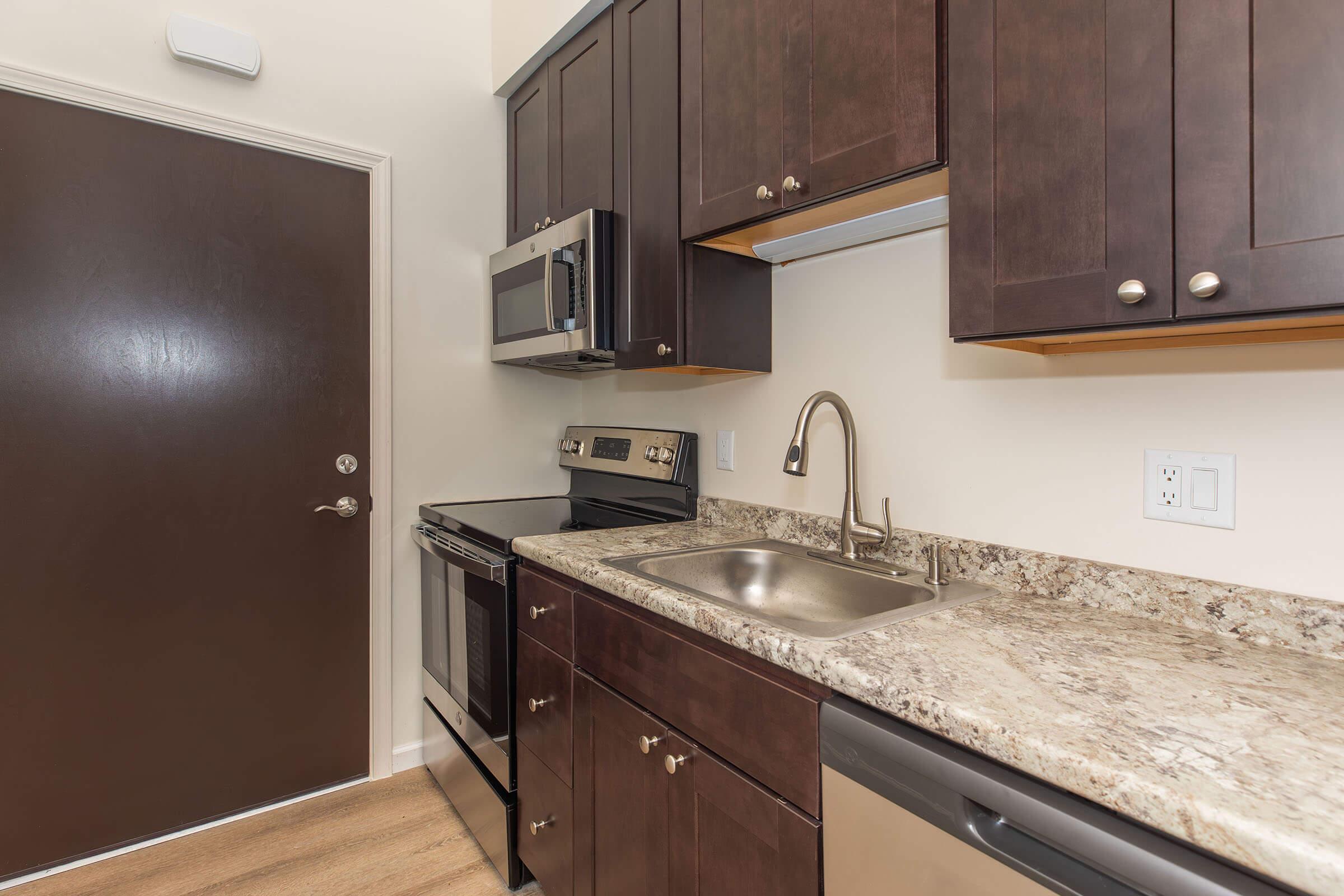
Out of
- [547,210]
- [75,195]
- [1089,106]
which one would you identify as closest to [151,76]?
[75,195]

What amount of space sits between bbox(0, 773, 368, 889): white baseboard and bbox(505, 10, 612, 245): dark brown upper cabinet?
76.4 inches

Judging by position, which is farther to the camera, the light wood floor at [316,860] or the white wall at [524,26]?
the white wall at [524,26]

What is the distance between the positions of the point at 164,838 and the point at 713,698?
1889 mm

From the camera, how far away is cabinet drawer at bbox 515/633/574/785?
4.83ft

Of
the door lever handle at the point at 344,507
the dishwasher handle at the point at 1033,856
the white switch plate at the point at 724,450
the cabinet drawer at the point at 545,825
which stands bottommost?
the cabinet drawer at the point at 545,825

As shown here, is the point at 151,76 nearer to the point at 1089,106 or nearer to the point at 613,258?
the point at 613,258

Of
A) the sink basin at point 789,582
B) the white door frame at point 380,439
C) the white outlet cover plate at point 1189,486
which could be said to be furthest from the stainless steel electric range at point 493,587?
the white outlet cover plate at point 1189,486

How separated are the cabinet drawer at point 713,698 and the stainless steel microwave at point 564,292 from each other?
813mm

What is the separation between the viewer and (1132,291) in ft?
2.67

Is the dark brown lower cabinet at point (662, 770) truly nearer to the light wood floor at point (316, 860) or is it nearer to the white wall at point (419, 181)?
the light wood floor at point (316, 860)

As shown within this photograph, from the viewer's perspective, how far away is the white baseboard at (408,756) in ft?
7.51

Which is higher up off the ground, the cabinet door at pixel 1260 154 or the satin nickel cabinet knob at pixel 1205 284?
the cabinet door at pixel 1260 154

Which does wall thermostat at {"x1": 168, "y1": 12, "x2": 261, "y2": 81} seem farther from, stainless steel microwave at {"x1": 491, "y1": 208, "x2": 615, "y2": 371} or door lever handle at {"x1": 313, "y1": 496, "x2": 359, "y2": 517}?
door lever handle at {"x1": 313, "y1": 496, "x2": 359, "y2": 517}

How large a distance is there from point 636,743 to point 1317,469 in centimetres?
112
